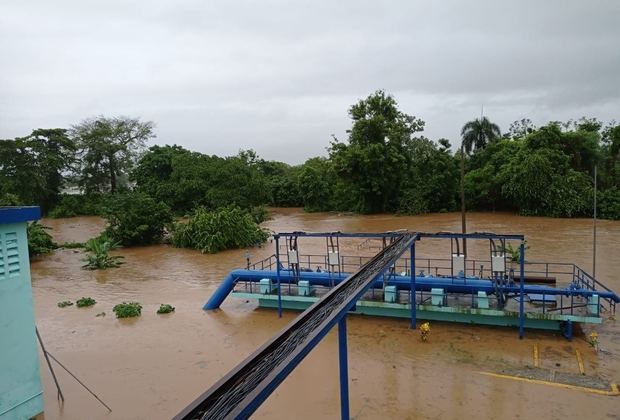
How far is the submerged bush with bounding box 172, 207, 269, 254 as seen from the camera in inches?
900

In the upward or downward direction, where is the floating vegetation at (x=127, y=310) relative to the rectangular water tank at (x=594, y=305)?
downward

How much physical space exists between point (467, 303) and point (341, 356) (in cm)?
649

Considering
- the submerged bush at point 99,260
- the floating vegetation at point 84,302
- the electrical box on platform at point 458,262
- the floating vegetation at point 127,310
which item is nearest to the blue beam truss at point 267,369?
the electrical box on platform at point 458,262

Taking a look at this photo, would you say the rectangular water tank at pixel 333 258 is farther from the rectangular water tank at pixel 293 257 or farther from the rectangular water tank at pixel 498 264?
the rectangular water tank at pixel 498 264

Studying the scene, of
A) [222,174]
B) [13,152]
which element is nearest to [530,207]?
[222,174]

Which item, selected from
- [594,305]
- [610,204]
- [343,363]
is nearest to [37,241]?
[343,363]

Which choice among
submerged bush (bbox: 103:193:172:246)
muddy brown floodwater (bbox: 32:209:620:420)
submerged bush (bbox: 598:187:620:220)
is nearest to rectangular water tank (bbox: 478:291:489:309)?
muddy brown floodwater (bbox: 32:209:620:420)

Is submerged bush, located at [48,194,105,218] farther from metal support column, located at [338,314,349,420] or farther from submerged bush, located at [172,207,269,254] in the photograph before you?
metal support column, located at [338,314,349,420]

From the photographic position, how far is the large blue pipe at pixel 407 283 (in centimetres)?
1019

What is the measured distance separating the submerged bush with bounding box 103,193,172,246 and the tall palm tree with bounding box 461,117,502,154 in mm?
31564

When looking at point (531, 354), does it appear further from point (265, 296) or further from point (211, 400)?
point (211, 400)

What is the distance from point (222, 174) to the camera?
98.1ft

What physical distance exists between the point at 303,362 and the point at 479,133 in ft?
134

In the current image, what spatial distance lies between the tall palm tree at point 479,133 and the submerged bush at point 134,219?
104ft
